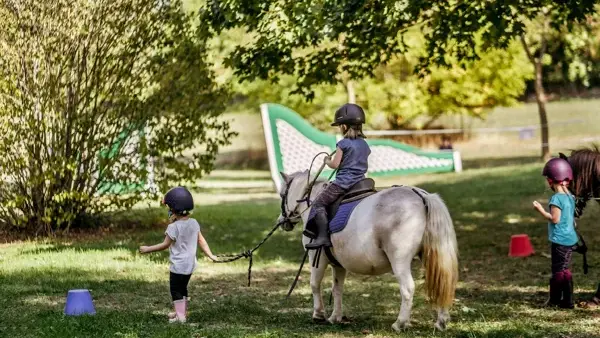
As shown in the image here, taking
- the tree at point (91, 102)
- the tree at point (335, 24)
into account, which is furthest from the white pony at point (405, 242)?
the tree at point (91, 102)

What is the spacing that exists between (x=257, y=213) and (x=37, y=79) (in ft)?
24.5

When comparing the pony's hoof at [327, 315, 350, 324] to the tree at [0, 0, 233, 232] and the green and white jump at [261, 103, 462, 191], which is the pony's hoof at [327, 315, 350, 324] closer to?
the tree at [0, 0, 233, 232]


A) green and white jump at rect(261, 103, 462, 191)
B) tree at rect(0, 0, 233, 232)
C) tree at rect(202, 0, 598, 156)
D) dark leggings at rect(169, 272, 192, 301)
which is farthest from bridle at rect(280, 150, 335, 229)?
green and white jump at rect(261, 103, 462, 191)

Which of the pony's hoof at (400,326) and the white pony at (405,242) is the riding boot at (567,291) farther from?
the pony's hoof at (400,326)

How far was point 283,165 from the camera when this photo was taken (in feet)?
87.3

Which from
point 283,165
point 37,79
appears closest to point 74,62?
point 37,79

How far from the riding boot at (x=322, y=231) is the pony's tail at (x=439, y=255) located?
1.00 m

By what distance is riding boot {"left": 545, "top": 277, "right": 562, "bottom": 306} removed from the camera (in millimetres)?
9156

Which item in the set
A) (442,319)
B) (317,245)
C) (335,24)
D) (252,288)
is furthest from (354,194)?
(335,24)

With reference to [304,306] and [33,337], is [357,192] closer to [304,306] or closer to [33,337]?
[304,306]

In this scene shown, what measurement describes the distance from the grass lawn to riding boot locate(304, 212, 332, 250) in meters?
0.77

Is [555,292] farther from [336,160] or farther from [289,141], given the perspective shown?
[289,141]

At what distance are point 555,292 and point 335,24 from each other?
5.82 metres

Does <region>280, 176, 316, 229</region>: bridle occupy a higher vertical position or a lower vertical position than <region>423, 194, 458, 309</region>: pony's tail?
higher
